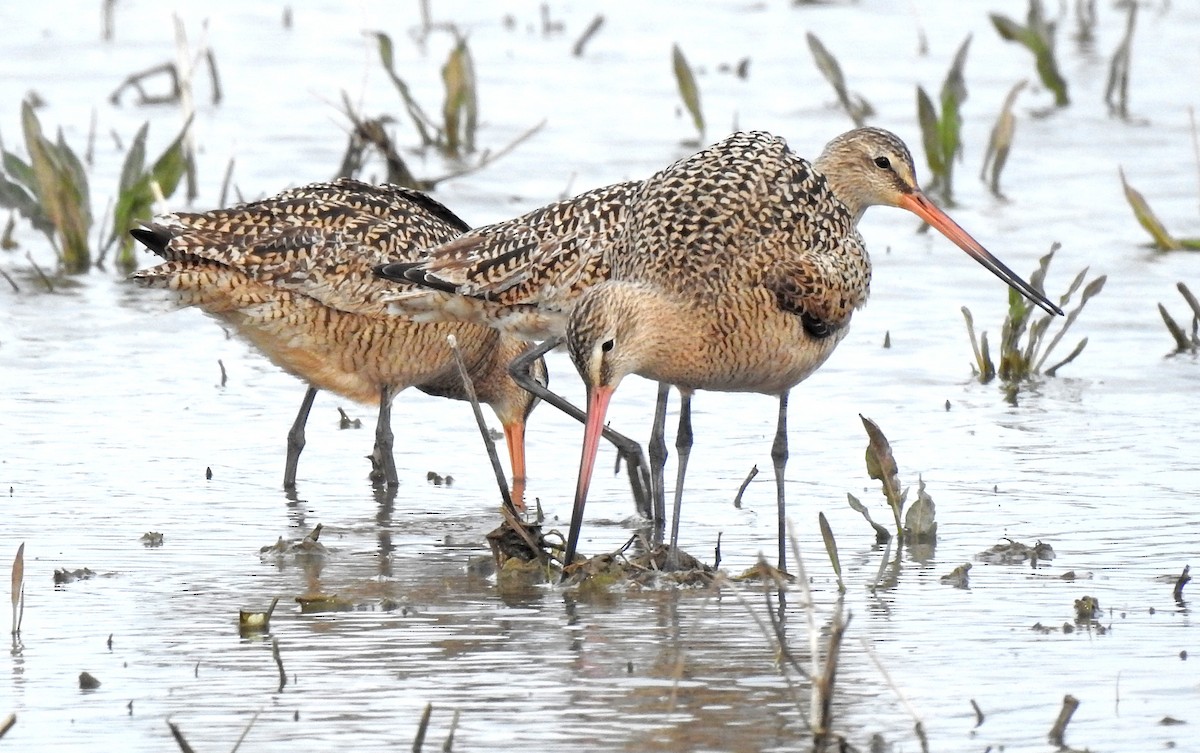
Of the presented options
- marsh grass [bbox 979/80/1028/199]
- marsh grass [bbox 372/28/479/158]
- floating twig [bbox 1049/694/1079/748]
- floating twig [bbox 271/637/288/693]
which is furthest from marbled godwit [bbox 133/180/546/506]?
marsh grass [bbox 979/80/1028/199]

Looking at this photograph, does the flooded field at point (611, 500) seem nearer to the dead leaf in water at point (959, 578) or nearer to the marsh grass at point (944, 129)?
the dead leaf in water at point (959, 578)

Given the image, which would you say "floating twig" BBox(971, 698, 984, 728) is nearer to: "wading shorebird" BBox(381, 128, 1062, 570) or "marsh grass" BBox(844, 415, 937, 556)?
"wading shorebird" BBox(381, 128, 1062, 570)

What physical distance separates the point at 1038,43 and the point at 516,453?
19.7ft

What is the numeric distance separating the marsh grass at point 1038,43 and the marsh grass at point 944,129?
1.61 meters

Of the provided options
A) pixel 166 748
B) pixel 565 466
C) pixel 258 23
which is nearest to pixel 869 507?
pixel 565 466

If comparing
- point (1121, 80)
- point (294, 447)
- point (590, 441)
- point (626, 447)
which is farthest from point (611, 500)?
point (1121, 80)

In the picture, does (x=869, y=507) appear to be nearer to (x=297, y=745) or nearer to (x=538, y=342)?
(x=538, y=342)

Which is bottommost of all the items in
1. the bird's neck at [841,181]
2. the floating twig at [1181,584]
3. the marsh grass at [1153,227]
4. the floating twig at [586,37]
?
the floating twig at [1181,584]

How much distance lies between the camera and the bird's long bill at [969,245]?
6.46 m

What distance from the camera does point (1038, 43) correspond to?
11781 mm

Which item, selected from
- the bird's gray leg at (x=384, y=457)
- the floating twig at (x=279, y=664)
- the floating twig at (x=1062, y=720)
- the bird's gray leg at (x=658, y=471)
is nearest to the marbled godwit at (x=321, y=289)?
the bird's gray leg at (x=384, y=457)

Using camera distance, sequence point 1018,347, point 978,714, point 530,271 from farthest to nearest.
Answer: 1. point 1018,347
2. point 530,271
3. point 978,714

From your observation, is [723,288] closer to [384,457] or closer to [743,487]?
[743,487]

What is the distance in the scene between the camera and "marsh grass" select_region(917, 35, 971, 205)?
32.3 feet
